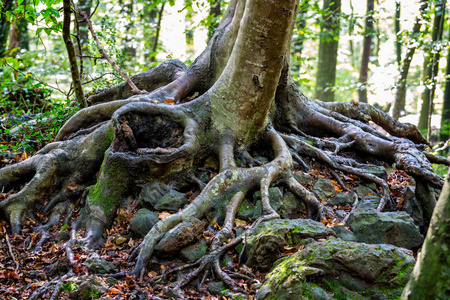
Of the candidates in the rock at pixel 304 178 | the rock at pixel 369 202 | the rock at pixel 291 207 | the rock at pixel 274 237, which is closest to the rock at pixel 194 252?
the rock at pixel 274 237

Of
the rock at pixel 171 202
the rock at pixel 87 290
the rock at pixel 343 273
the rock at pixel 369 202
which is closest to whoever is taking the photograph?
the rock at pixel 343 273

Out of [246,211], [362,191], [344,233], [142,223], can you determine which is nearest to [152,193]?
[142,223]

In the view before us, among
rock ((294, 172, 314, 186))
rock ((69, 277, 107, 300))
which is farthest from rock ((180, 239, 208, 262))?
rock ((294, 172, 314, 186))

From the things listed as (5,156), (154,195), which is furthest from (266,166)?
(5,156)

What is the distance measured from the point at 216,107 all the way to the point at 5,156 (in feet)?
13.2

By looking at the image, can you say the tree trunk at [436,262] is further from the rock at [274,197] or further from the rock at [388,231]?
the rock at [274,197]

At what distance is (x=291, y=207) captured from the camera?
4.98 metres

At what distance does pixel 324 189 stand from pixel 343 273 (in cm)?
242

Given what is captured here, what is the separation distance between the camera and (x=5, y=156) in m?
6.30

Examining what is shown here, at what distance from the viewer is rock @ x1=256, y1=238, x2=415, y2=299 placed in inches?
114

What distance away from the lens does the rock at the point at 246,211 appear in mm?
4750

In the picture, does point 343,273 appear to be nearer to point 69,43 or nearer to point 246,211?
point 246,211

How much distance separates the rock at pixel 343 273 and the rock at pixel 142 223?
1.90 metres

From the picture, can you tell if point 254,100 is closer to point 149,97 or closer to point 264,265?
point 149,97
